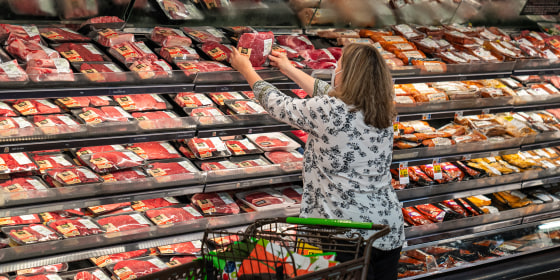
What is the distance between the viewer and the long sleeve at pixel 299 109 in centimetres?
261

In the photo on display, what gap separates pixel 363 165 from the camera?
271 cm

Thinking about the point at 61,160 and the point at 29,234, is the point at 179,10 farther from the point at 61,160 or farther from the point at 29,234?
the point at 29,234

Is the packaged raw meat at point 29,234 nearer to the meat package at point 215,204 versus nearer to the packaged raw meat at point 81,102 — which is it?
the packaged raw meat at point 81,102

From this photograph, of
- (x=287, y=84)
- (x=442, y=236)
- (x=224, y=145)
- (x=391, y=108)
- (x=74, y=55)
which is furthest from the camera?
(x=442, y=236)

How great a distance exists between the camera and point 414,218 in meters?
4.41

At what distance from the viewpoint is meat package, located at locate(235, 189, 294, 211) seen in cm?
374

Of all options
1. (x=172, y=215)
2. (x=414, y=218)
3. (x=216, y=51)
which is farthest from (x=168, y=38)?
(x=414, y=218)

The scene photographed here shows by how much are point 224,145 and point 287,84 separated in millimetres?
577

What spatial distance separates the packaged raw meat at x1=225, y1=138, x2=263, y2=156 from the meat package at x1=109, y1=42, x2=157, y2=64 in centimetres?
79

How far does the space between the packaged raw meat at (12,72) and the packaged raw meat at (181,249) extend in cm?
133

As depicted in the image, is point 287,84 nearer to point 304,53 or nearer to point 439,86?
point 304,53

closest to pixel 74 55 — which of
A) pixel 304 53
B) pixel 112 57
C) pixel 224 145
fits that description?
pixel 112 57

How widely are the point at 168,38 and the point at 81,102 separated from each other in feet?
1.98

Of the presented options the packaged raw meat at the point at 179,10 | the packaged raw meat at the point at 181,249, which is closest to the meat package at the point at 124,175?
the packaged raw meat at the point at 181,249
